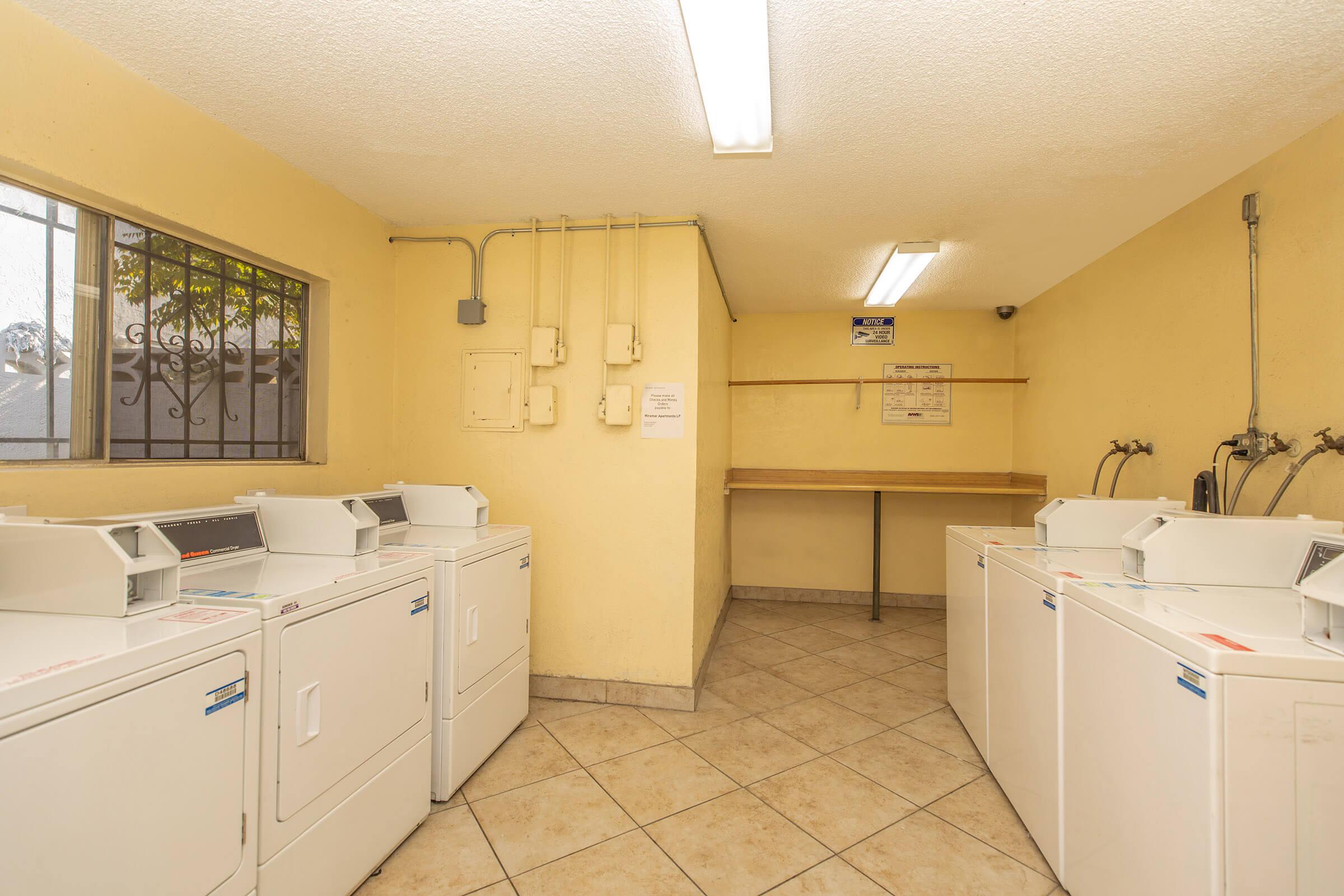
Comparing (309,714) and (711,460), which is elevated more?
(711,460)

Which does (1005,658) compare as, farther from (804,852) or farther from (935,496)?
(935,496)

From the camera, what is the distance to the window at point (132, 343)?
1612 millimetres

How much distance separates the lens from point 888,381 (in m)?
4.56

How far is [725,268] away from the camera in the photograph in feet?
11.9

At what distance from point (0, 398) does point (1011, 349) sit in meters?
5.37

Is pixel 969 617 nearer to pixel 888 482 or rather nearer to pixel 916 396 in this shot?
pixel 888 482

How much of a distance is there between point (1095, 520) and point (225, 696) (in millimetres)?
2746

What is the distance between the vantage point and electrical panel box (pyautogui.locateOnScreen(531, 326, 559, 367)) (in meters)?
2.83

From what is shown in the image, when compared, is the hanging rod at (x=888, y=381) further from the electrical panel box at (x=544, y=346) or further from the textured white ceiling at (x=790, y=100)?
the electrical panel box at (x=544, y=346)

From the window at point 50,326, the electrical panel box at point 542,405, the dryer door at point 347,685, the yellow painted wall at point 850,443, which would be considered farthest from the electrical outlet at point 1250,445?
the window at point 50,326

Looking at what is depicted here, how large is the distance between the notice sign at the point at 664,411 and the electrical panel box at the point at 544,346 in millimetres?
502

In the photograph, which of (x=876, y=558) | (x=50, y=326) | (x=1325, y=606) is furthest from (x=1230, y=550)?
(x=50, y=326)

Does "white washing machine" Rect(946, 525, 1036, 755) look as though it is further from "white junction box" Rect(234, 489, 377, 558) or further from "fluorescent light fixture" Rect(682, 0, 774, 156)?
"white junction box" Rect(234, 489, 377, 558)

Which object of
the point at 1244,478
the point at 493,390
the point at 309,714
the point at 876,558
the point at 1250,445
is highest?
the point at 493,390
